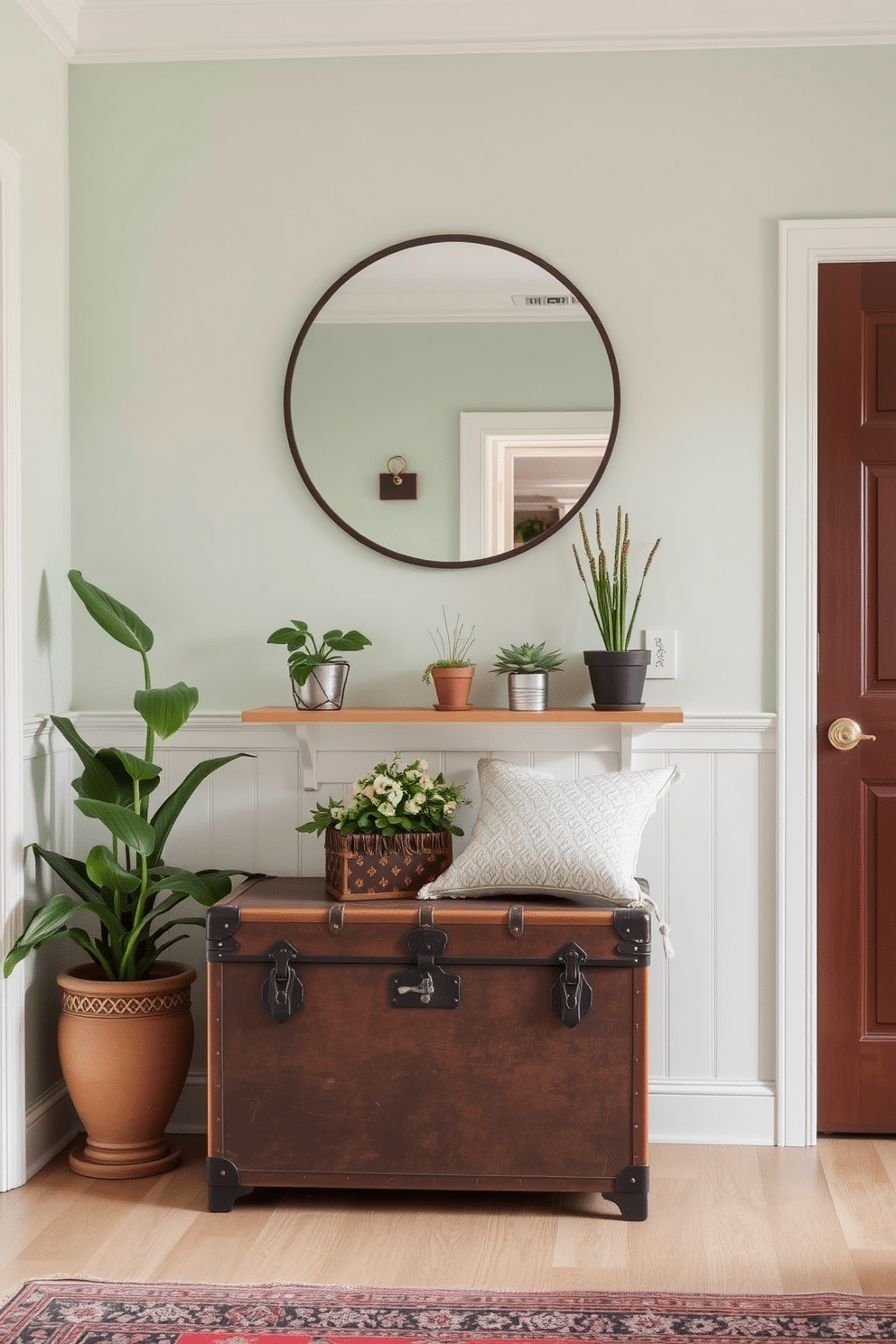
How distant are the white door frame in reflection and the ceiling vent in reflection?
0.81 ft

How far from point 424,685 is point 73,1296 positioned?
145 centimetres

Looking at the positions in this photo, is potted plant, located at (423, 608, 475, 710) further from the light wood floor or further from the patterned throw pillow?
the light wood floor

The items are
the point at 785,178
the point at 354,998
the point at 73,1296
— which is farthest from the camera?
the point at 785,178

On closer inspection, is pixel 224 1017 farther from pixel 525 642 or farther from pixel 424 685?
pixel 525 642

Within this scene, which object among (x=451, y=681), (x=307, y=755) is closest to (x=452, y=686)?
(x=451, y=681)

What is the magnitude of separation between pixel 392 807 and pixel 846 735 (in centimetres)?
108

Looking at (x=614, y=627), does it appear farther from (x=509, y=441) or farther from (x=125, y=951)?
(x=125, y=951)

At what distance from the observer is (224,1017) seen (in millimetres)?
2490

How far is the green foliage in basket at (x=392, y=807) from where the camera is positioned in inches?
103

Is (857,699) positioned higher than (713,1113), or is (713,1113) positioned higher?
(857,699)

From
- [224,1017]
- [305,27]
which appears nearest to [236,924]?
[224,1017]

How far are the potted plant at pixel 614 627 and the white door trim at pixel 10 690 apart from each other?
123cm

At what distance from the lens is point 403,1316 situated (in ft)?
6.70

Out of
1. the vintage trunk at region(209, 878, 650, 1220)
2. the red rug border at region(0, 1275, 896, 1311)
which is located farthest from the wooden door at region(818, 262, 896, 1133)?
the red rug border at region(0, 1275, 896, 1311)
